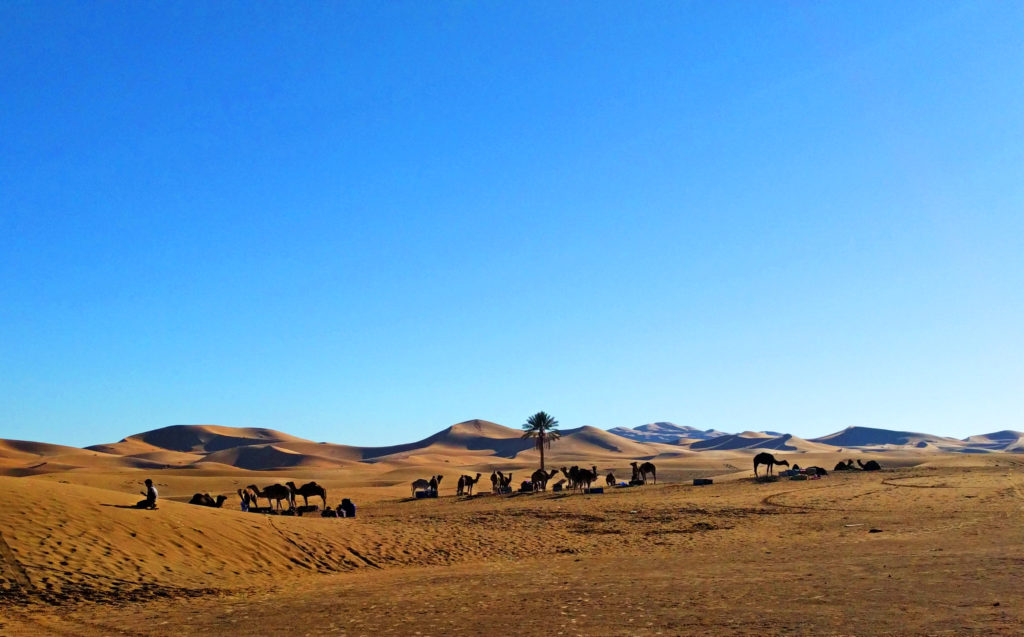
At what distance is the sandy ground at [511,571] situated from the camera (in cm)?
1280

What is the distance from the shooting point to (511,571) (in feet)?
62.0

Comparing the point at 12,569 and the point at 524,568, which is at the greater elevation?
the point at 12,569

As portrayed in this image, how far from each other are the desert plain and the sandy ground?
0.21ft

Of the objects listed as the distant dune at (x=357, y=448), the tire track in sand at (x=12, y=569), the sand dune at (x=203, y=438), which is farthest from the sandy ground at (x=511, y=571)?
the sand dune at (x=203, y=438)

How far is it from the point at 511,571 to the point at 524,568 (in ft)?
2.01

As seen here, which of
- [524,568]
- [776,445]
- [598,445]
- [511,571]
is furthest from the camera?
[776,445]

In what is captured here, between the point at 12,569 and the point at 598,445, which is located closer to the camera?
the point at 12,569

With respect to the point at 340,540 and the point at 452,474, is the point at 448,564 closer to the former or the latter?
the point at 340,540

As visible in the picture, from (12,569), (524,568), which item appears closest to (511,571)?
(524,568)

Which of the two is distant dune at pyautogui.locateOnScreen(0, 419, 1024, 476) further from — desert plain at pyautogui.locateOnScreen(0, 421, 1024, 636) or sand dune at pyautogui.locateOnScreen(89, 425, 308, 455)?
desert plain at pyautogui.locateOnScreen(0, 421, 1024, 636)

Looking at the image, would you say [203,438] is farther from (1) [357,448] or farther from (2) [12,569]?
(2) [12,569]

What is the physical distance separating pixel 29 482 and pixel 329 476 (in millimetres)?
56400

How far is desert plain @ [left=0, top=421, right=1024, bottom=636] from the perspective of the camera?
12812 mm

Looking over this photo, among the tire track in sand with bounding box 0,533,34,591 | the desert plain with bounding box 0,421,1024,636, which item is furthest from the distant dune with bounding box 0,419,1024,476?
the tire track in sand with bounding box 0,533,34,591
